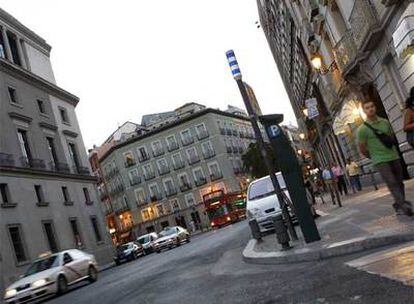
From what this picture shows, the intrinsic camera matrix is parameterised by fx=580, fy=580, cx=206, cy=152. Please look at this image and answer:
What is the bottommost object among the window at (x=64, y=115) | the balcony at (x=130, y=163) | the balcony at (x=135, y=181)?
the balcony at (x=135, y=181)

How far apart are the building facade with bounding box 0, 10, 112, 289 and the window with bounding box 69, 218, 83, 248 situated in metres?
0.07

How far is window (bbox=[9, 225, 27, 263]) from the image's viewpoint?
33.7 m

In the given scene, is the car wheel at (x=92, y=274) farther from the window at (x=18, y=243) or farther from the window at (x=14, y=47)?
the window at (x=14, y=47)

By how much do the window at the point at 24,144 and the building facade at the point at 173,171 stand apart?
47414 millimetres

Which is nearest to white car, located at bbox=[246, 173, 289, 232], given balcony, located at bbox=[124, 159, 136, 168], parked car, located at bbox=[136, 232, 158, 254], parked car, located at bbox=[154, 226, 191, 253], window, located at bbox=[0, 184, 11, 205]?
parked car, located at bbox=[154, 226, 191, 253]

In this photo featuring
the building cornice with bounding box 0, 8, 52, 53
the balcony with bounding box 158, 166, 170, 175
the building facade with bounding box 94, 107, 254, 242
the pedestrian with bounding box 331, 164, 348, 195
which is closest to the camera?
the pedestrian with bounding box 331, 164, 348, 195

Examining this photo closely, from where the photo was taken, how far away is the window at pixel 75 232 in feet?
137

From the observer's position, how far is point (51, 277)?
18531 millimetres

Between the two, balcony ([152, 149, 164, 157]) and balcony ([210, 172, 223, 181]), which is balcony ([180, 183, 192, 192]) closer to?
balcony ([210, 172, 223, 181])

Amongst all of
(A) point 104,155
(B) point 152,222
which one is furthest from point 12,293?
(A) point 104,155

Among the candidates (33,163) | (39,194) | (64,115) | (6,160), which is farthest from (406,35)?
(64,115)

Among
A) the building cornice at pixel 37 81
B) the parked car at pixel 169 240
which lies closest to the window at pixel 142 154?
the building cornice at pixel 37 81

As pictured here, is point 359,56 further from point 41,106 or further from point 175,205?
point 175,205

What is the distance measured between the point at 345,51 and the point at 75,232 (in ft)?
88.0
